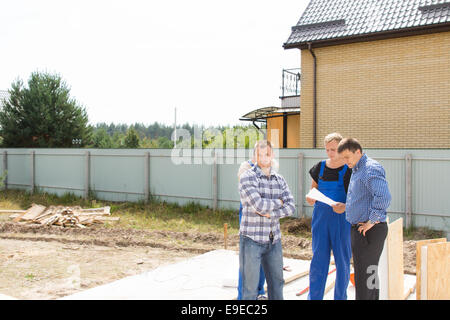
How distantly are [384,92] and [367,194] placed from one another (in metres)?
9.32

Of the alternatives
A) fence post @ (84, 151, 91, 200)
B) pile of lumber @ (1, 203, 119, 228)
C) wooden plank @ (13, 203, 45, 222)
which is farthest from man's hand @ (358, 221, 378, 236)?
fence post @ (84, 151, 91, 200)


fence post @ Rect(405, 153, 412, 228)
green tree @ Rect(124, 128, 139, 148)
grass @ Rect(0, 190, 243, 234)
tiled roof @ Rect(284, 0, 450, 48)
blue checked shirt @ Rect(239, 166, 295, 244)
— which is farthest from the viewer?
green tree @ Rect(124, 128, 139, 148)

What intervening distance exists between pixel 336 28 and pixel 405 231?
278 inches

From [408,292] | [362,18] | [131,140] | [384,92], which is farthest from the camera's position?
[131,140]

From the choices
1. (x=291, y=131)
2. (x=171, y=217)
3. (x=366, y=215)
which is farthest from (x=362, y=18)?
(x=366, y=215)

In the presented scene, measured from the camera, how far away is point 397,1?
1291 centimetres

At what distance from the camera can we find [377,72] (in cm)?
1229

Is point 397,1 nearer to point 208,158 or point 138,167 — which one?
point 208,158

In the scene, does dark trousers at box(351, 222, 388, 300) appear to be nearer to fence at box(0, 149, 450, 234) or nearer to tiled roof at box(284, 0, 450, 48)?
fence at box(0, 149, 450, 234)

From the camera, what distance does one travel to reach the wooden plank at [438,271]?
3.60 m

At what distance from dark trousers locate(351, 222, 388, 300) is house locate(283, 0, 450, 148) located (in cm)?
884

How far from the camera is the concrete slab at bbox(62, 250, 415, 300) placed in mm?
4973

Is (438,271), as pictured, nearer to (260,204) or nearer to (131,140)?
(260,204)
